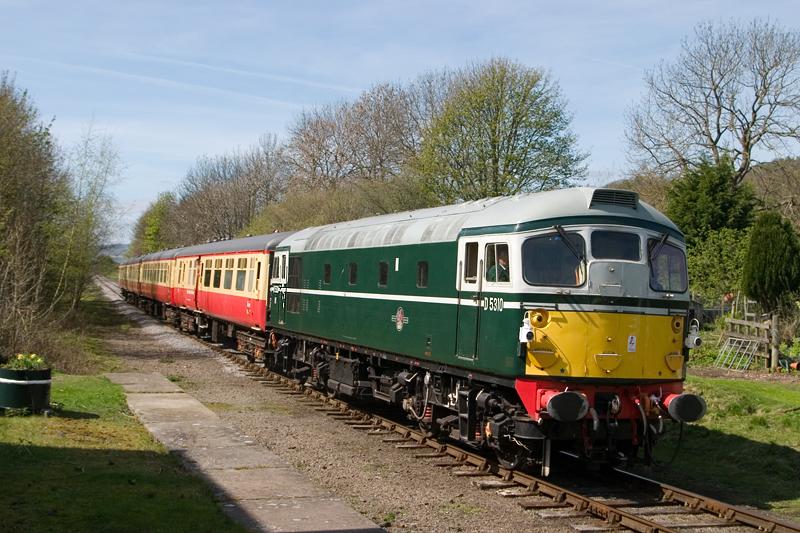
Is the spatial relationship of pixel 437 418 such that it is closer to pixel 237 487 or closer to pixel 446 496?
pixel 446 496

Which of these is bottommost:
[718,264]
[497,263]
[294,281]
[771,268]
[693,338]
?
[693,338]

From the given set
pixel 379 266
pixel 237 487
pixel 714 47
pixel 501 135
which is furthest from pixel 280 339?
pixel 714 47

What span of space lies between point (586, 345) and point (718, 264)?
21.6 m

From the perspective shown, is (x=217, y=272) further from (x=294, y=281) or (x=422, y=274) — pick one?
(x=422, y=274)

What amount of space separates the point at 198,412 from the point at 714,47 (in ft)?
110

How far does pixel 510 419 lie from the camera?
10.3m

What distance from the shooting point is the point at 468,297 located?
1102 centimetres

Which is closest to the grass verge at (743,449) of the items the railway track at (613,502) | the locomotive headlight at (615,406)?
the railway track at (613,502)

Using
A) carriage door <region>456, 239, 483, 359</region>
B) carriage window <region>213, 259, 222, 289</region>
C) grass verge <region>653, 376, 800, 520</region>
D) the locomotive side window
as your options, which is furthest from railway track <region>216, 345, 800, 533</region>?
carriage window <region>213, 259, 222, 289</region>

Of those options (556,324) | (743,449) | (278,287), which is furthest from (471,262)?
(278,287)

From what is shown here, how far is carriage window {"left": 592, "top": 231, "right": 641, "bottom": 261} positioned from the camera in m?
10.1

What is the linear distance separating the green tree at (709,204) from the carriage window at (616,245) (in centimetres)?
2280

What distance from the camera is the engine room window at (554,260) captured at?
32.6 ft

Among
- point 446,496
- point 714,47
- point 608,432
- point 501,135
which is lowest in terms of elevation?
point 446,496
